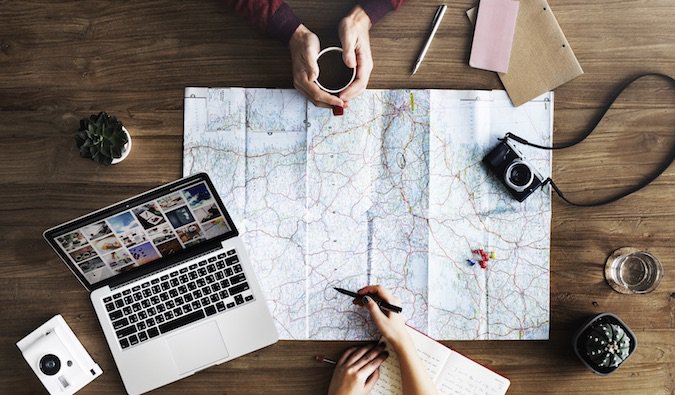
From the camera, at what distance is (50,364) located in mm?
1125

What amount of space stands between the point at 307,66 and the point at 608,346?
0.76 metres

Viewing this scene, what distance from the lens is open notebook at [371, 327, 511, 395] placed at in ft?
3.84

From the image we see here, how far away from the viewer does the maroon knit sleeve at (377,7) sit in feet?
3.75

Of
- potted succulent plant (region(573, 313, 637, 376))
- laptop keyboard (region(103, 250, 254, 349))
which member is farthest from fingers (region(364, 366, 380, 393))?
potted succulent plant (region(573, 313, 637, 376))

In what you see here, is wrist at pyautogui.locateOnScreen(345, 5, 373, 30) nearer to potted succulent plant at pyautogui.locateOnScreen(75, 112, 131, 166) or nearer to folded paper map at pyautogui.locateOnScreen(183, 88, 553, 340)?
folded paper map at pyautogui.locateOnScreen(183, 88, 553, 340)

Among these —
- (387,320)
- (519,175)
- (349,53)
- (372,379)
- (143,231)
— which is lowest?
(372,379)

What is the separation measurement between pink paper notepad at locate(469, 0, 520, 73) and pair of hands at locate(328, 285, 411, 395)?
0.49 metres

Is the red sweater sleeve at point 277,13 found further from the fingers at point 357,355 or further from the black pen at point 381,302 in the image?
the fingers at point 357,355

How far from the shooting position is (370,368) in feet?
3.82

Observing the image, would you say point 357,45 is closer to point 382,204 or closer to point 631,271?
point 382,204

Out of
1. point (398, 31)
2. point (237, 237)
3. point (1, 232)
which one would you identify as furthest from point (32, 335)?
point (398, 31)

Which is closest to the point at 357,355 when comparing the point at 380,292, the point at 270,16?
the point at 380,292

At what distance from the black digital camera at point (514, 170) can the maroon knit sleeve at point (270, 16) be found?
1.51 ft

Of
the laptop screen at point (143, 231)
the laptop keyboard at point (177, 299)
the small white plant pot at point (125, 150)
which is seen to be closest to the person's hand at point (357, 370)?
the laptop keyboard at point (177, 299)
